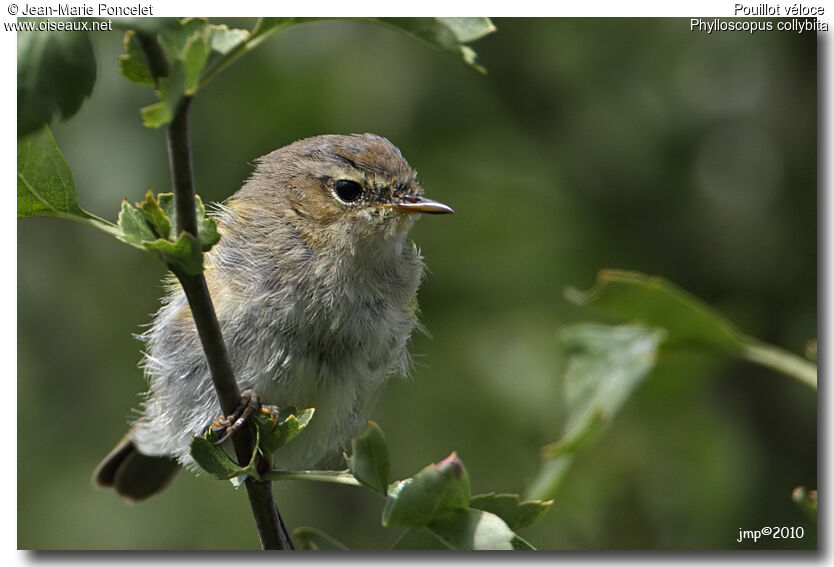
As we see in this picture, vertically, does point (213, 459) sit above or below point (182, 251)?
below

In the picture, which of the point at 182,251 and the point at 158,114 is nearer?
the point at 158,114

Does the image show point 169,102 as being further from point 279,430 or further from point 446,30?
point 279,430

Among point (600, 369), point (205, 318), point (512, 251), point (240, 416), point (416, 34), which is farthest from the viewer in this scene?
point (512, 251)

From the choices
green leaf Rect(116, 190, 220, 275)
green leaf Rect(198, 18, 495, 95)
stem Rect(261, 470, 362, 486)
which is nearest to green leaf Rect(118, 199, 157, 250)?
green leaf Rect(116, 190, 220, 275)

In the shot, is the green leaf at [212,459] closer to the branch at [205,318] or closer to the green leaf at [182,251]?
the branch at [205,318]

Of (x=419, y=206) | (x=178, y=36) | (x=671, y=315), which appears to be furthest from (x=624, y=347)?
(x=178, y=36)

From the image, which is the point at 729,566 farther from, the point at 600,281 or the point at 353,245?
the point at 353,245

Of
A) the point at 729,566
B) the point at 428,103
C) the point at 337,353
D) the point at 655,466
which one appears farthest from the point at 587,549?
the point at 428,103
